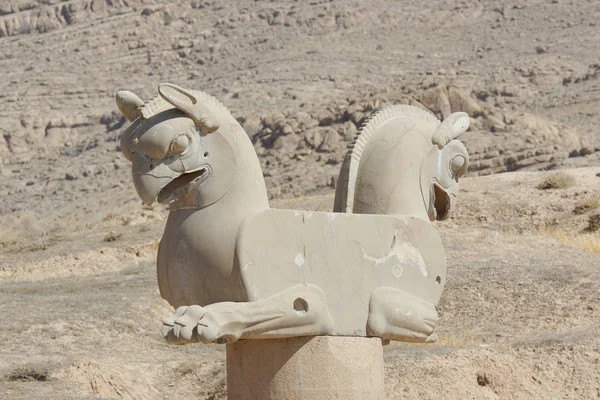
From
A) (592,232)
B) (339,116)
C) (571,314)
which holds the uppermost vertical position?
(571,314)

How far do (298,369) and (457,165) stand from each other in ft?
5.91

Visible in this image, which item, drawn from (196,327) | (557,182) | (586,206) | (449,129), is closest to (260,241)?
(196,327)

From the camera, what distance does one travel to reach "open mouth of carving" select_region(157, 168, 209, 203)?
6727 millimetres

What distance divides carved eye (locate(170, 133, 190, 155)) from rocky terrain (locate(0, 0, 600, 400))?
4.37 m

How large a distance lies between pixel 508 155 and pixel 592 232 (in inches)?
434

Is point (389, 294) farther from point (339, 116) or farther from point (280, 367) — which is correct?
point (339, 116)

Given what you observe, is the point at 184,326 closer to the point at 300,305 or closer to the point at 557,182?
the point at 300,305

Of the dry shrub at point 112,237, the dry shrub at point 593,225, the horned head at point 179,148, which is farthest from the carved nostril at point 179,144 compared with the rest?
the dry shrub at point 112,237

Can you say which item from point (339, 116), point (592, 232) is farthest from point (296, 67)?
point (592, 232)

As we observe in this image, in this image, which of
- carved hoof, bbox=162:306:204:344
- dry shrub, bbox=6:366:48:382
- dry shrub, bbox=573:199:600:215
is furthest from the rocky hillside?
carved hoof, bbox=162:306:204:344

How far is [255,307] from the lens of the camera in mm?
Answer: 6566

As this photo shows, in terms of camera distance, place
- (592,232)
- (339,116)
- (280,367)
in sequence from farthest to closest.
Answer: (339,116)
(592,232)
(280,367)

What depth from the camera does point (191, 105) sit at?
6660mm

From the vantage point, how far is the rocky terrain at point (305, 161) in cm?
1204
